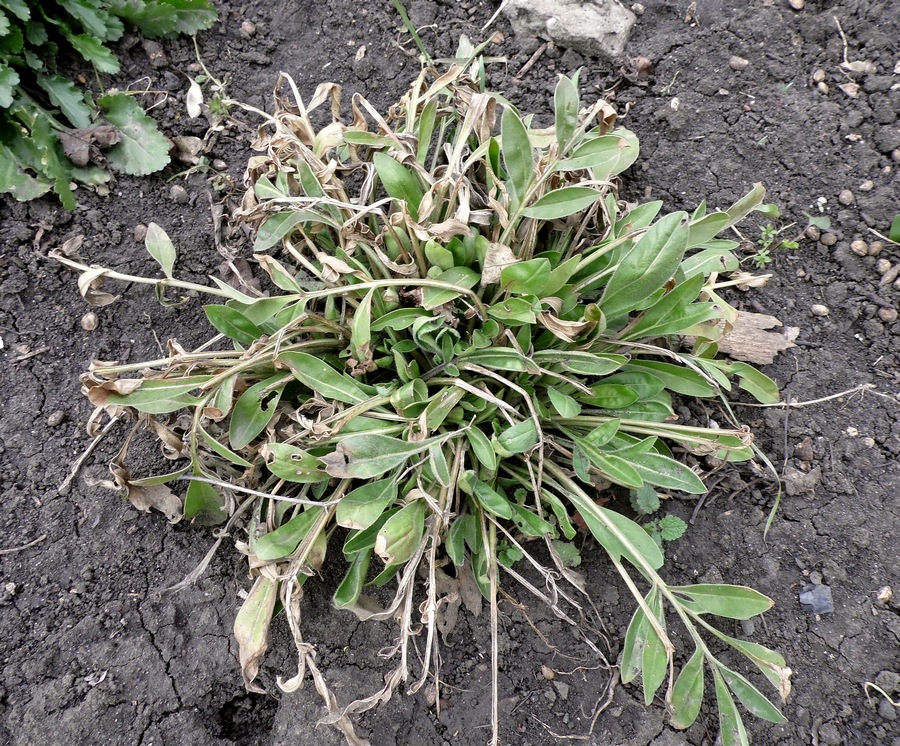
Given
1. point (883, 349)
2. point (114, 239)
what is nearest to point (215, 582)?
point (114, 239)

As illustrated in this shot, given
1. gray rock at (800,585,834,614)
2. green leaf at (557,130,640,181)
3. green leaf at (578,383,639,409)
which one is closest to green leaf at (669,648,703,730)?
gray rock at (800,585,834,614)

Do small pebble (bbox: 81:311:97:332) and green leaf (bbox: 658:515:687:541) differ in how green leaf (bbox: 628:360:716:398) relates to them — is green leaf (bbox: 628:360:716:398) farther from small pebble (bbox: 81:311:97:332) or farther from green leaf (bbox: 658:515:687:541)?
small pebble (bbox: 81:311:97:332)

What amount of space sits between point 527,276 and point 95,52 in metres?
1.42

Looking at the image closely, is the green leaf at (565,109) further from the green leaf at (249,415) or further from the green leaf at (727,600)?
the green leaf at (727,600)

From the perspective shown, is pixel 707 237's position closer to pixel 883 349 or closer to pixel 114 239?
pixel 883 349

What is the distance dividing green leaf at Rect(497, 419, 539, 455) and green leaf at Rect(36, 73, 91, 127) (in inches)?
59.1

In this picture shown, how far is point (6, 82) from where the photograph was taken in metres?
1.65

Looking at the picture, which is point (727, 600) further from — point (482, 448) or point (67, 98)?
point (67, 98)

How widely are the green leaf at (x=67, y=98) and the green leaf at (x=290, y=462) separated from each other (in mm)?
1185

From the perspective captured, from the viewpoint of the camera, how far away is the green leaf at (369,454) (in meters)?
1.30

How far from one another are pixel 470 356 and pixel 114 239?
1.07 m

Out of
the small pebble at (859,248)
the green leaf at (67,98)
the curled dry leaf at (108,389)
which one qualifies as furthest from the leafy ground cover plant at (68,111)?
the small pebble at (859,248)

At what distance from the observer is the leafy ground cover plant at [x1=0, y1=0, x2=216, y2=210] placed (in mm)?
1726

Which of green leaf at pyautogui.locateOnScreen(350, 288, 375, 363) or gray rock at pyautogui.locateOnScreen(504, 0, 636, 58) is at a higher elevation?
gray rock at pyautogui.locateOnScreen(504, 0, 636, 58)
